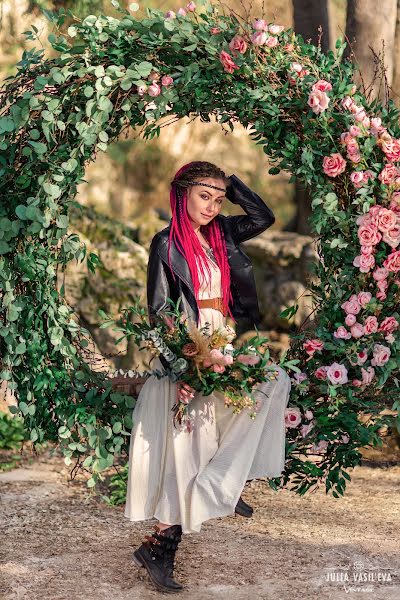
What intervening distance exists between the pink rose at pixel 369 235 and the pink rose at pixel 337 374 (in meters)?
0.65

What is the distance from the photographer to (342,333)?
192 inches

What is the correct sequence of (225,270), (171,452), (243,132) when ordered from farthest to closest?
(243,132), (225,270), (171,452)

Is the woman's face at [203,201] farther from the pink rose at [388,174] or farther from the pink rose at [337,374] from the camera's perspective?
the pink rose at [337,374]

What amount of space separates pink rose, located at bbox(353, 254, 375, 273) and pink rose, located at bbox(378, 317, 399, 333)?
0.89 ft

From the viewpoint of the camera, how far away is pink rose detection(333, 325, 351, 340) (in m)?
4.89

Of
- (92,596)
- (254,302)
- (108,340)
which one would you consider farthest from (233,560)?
(108,340)

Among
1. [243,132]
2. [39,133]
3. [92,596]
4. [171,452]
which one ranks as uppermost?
[243,132]

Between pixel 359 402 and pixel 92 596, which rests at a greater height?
pixel 359 402

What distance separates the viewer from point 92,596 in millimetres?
4746

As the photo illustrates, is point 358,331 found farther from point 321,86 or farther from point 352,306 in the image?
point 321,86

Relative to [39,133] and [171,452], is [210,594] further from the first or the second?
[39,133]

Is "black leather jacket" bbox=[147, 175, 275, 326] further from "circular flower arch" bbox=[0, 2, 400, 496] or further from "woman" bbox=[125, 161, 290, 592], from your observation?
"circular flower arch" bbox=[0, 2, 400, 496]

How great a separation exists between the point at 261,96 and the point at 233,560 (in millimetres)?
2540

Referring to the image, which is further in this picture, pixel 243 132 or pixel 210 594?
pixel 243 132
